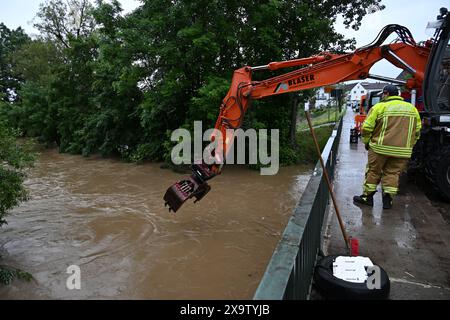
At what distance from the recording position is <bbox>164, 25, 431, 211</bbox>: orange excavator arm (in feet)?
16.4

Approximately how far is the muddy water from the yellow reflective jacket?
7.93 feet

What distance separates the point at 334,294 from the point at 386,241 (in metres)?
1.60

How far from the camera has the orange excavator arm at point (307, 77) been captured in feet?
16.4

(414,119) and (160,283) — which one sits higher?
(414,119)

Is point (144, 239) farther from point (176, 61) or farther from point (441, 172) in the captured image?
point (176, 61)

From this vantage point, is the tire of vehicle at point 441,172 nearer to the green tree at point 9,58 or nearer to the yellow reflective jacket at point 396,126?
Result: the yellow reflective jacket at point 396,126

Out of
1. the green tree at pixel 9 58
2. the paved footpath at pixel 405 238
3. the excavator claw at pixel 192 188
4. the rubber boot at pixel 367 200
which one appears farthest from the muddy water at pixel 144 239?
the green tree at pixel 9 58

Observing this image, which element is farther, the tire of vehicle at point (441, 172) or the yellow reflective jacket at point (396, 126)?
the tire of vehicle at point (441, 172)

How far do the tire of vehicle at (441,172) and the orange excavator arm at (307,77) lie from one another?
1.23 m

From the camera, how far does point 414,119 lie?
4.84m

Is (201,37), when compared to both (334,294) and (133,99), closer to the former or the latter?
(133,99)

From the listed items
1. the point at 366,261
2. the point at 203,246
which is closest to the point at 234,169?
the point at 203,246

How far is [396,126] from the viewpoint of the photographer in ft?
15.9

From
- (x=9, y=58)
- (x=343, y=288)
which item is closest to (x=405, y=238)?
(x=343, y=288)
